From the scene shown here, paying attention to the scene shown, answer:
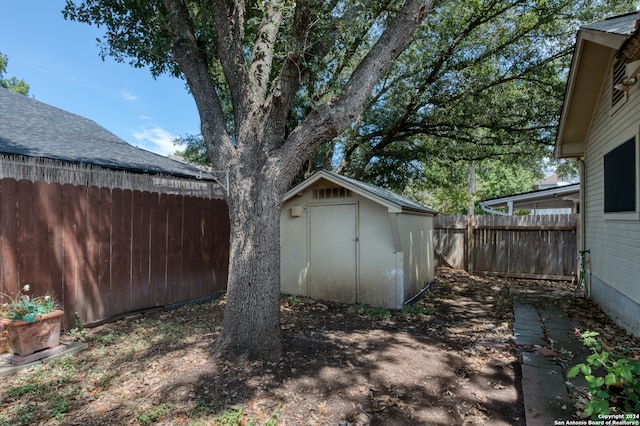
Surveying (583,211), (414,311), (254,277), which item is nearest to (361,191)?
(414,311)

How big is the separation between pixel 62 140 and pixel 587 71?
29.1ft

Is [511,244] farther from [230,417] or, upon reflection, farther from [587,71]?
[230,417]

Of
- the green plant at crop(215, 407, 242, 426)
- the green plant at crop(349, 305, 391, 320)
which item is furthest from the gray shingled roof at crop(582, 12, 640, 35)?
the green plant at crop(215, 407, 242, 426)

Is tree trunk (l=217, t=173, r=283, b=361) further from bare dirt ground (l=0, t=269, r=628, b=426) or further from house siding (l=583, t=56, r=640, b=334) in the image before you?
house siding (l=583, t=56, r=640, b=334)

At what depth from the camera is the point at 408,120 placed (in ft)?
32.3

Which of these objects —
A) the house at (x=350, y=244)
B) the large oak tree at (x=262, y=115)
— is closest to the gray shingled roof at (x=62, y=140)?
the large oak tree at (x=262, y=115)

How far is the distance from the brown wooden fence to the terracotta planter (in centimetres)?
67

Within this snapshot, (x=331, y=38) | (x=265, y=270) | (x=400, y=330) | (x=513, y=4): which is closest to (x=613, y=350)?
(x=400, y=330)

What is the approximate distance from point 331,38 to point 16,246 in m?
4.57

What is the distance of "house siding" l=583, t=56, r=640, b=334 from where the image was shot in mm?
4062

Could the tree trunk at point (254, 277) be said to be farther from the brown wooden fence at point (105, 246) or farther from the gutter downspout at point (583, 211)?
the gutter downspout at point (583, 211)

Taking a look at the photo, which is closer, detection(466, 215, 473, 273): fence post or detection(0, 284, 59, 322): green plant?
detection(0, 284, 59, 322): green plant

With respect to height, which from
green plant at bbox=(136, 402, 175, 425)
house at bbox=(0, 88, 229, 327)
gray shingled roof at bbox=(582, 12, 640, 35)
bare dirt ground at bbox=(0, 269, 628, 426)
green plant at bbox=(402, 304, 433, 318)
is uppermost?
gray shingled roof at bbox=(582, 12, 640, 35)

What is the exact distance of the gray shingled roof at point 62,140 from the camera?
493 centimetres
